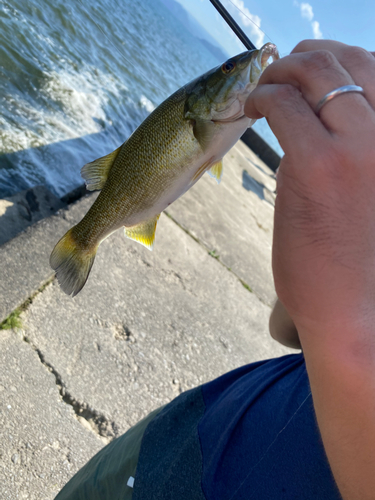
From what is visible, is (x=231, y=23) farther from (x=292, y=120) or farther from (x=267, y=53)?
(x=292, y=120)

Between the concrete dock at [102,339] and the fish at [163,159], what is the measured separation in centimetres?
99

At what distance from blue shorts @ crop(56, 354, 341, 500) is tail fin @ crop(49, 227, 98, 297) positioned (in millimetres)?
719

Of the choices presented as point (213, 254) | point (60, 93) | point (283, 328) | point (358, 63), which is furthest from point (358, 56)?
point (60, 93)

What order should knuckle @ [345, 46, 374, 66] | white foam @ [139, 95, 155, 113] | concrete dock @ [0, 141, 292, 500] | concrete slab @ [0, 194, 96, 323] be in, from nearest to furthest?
1. knuckle @ [345, 46, 374, 66]
2. concrete dock @ [0, 141, 292, 500]
3. concrete slab @ [0, 194, 96, 323]
4. white foam @ [139, 95, 155, 113]

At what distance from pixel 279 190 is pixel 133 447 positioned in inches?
52.6

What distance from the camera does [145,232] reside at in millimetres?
1836

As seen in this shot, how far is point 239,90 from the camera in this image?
168cm

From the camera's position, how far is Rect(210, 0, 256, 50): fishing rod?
190 cm

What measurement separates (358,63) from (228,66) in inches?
39.1

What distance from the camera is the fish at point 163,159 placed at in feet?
5.38

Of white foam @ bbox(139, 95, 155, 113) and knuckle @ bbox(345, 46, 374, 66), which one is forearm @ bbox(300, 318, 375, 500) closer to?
knuckle @ bbox(345, 46, 374, 66)

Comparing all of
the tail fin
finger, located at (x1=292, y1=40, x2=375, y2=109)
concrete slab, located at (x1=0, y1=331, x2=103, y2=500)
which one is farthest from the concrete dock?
finger, located at (x1=292, y1=40, x2=375, y2=109)

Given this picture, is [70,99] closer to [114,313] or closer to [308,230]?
[114,313]

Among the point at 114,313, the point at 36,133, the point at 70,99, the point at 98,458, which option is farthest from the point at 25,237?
the point at 70,99
